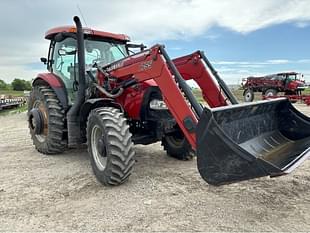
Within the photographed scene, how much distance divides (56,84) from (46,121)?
717 millimetres

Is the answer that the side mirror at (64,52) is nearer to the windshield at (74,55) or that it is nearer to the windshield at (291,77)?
the windshield at (74,55)

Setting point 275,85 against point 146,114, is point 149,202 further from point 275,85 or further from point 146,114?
point 275,85

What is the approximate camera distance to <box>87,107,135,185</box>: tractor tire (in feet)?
13.5

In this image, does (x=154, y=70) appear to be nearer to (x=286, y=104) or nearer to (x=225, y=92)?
(x=225, y=92)

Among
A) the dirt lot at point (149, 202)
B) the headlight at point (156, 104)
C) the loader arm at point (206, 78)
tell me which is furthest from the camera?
the headlight at point (156, 104)

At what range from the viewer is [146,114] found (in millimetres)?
5195

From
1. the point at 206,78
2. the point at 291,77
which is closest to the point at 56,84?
the point at 206,78

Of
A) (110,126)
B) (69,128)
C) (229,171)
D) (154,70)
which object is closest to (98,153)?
(110,126)

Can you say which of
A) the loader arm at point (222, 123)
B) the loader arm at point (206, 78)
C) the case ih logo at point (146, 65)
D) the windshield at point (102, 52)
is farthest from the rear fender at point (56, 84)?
the loader arm at point (206, 78)

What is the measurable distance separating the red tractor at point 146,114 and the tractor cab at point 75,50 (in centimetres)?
2

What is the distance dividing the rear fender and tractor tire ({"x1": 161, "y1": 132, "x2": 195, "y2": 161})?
1.89m

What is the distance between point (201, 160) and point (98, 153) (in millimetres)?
1874

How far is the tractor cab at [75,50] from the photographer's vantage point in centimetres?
575

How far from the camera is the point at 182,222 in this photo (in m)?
3.25
